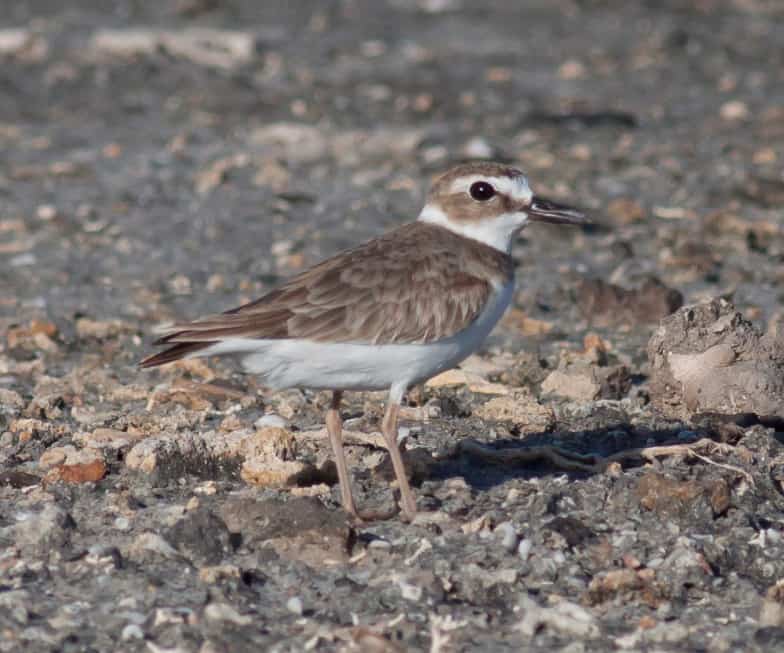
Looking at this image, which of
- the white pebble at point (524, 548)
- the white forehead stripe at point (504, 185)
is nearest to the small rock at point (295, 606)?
the white pebble at point (524, 548)

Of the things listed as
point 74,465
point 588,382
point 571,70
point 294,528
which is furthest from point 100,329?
point 571,70

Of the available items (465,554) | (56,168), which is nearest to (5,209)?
(56,168)

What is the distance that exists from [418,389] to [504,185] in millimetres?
1486

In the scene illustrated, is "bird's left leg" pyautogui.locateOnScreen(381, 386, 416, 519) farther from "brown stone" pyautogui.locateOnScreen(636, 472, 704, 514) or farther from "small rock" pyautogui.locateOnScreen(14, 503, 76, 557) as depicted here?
"small rock" pyautogui.locateOnScreen(14, 503, 76, 557)

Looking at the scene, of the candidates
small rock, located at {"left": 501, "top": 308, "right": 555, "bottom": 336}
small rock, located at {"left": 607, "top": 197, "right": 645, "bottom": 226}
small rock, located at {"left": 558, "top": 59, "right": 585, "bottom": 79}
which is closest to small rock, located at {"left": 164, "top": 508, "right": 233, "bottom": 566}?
small rock, located at {"left": 501, "top": 308, "right": 555, "bottom": 336}

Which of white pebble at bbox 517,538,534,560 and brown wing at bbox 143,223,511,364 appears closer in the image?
white pebble at bbox 517,538,534,560

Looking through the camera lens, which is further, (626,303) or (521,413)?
(626,303)

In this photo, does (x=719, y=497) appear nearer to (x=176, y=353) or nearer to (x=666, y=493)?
(x=666, y=493)

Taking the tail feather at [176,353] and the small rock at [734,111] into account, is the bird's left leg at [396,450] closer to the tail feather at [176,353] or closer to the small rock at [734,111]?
the tail feather at [176,353]

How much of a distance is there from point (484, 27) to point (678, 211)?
6.07 meters

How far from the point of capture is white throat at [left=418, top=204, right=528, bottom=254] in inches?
256

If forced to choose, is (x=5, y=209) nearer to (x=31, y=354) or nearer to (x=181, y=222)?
(x=181, y=222)

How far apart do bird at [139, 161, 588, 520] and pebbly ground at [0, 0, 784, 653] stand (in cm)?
48

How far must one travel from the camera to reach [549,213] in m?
6.54
